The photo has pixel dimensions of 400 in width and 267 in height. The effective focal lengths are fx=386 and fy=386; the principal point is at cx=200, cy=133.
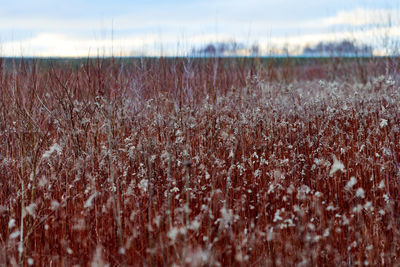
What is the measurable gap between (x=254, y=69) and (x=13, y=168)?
608cm

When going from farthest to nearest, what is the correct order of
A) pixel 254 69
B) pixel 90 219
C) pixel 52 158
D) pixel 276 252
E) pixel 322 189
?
pixel 254 69 → pixel 52 158 → pixel 322 189 → pixel 90 219 → pixel 276 252

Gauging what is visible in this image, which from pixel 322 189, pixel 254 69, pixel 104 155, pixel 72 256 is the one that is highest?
pixel 254 69

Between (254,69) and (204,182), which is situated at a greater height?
(254,69)

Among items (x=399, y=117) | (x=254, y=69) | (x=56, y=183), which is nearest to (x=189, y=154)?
(x=56, y=183)

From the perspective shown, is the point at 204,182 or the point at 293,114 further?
the point at 293,114

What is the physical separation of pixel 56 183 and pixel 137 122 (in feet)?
5.23

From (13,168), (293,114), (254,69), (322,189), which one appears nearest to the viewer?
(322,189)

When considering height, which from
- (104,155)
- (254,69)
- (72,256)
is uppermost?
(254,69)

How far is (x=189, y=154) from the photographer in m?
4.05

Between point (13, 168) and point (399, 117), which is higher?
point (399, 117)

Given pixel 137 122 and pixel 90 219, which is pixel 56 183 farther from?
pixel 137 122

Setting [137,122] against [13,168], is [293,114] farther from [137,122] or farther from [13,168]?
[13,168]

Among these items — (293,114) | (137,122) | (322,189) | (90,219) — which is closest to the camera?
(90,219)

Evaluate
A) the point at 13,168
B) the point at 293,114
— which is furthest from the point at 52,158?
the point at 293,114
